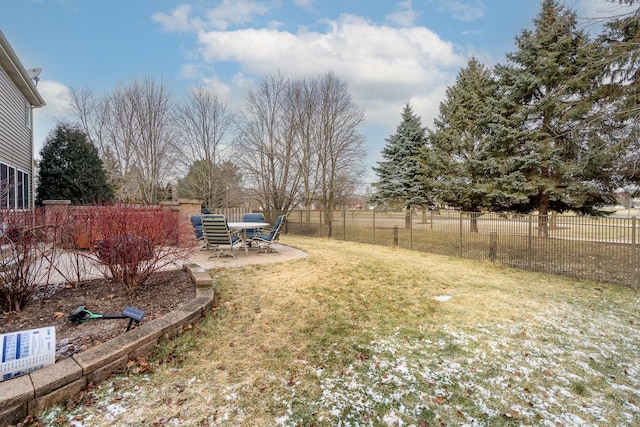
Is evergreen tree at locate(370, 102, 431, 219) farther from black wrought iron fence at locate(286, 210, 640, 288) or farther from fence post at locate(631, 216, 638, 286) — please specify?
fence post at locate(631, 216, 638, 286)

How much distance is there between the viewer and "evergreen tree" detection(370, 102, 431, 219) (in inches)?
719

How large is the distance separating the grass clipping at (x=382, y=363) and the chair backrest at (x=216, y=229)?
2.11 metres

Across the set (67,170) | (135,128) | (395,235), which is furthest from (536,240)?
(135,128)

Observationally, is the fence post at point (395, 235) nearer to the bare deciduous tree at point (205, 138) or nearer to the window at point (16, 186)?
the window at point (16, 186)

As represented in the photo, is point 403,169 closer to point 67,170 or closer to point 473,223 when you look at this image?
point 473,223

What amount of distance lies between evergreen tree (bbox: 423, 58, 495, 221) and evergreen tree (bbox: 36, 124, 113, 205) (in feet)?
50.9

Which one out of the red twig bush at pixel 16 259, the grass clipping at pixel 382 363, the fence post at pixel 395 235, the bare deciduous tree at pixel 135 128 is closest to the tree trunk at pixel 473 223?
the fence post at pixel 395 235

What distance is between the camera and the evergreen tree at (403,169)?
18.3m

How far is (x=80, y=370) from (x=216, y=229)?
16.4ft

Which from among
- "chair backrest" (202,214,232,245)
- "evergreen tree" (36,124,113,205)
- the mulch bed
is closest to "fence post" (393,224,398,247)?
"chair backrest" (202,214,232,245)

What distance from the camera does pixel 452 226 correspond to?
963 cm

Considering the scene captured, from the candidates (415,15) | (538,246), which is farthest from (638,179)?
(415,15)

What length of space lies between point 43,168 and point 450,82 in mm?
20748

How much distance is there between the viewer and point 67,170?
1313 cm
